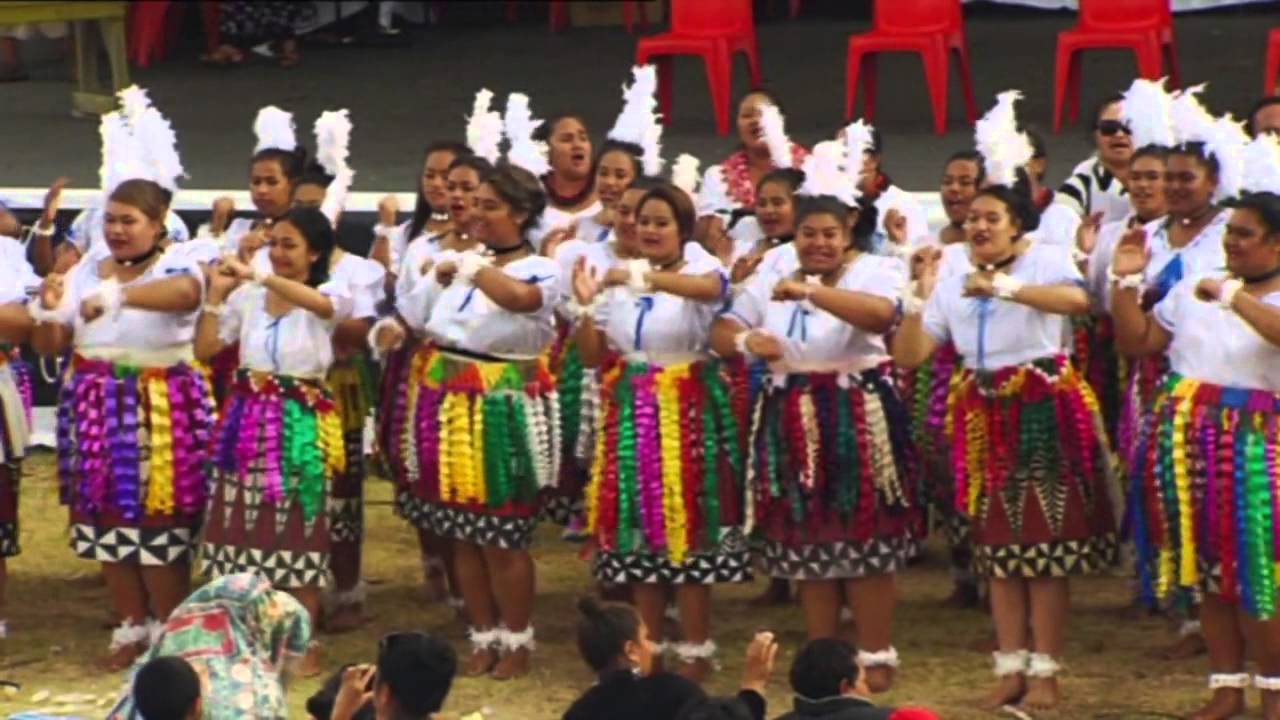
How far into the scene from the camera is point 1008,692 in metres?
8.61

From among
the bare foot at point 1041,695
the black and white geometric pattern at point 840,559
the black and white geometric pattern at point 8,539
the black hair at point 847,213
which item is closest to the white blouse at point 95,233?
the black and white geometric pattern at point 8,539

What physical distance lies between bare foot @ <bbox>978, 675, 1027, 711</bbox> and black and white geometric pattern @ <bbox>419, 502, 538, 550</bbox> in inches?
54.6

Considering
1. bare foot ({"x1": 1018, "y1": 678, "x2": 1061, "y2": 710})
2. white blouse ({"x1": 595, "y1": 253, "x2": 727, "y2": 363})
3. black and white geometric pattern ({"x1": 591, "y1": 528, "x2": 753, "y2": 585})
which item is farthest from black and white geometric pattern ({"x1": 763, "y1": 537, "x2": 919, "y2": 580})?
white blouse ({"x1": 595, "y1": 253, "x2": 727, "y2": 363})

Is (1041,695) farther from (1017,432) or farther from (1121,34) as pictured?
(1121,34)

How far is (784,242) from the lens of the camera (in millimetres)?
9000

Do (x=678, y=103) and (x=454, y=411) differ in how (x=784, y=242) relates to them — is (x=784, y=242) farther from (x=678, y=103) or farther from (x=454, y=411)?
(x=678, y=103)

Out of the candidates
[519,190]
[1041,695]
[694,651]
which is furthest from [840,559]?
[519,190]

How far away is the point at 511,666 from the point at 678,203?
1.44 meters

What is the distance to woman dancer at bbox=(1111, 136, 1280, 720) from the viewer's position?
26.2ft

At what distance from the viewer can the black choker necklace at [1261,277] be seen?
7.98 meters

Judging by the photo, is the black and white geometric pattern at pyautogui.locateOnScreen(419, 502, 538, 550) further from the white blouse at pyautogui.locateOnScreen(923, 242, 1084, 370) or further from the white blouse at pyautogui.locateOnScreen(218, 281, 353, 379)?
the white blouse at pyautogui.locateOnScreen(923, 242, 1084, 370)

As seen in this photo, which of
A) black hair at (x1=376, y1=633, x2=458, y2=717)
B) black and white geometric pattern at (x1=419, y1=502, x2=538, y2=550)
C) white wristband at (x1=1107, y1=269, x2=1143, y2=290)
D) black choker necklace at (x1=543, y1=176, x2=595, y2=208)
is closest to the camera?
black hair at (x1=376, y1=633, x2=458, y2=717)

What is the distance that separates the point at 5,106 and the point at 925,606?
6.63m

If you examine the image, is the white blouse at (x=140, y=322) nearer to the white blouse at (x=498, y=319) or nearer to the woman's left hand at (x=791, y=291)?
the white blouse at (x=498, y=319)
